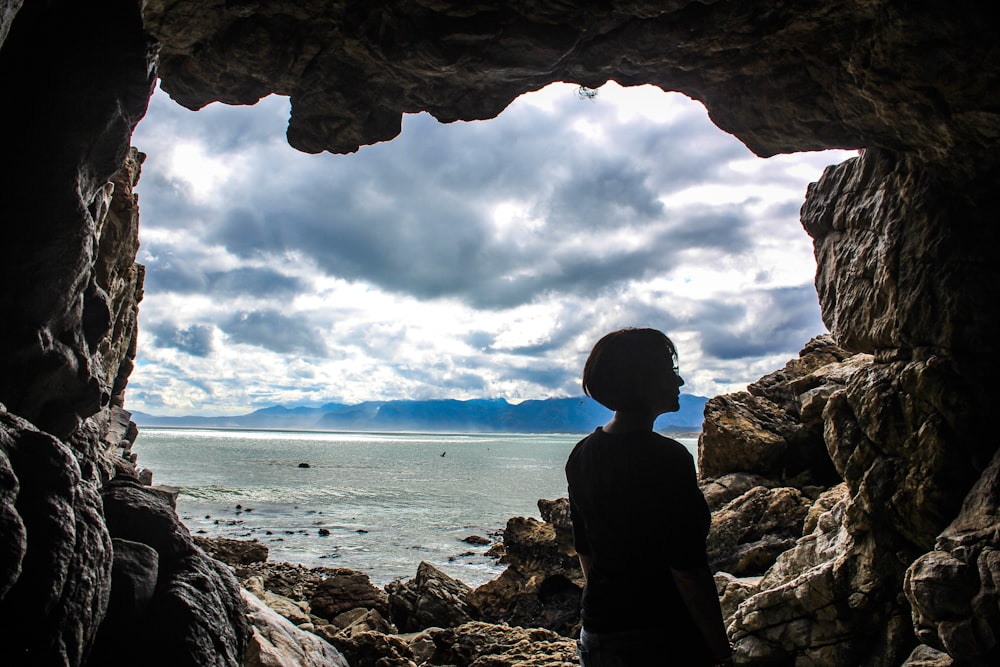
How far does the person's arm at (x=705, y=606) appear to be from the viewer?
2.55 metres

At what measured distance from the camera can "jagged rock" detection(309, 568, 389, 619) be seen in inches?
633

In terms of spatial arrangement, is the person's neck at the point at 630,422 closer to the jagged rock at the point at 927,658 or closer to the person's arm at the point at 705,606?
the person's arm at the point at 705,606

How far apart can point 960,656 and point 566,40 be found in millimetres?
9127

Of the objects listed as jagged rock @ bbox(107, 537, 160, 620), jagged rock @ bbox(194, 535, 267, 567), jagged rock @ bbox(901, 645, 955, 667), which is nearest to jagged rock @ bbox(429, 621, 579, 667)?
jagged rock @ bbox(901, 645, 955, 667)

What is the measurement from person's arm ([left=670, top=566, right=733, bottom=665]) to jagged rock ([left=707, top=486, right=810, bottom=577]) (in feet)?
36.5

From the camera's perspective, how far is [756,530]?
1289cm

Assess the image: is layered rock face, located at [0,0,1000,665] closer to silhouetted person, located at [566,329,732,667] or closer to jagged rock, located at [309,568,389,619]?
silhouetted person, located at [566,329,732,667]

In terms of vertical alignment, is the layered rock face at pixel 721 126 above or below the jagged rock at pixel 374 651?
above

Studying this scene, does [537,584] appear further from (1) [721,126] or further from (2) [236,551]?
(2) [236,551]

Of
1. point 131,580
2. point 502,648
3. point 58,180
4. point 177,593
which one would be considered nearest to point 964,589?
point 502,648

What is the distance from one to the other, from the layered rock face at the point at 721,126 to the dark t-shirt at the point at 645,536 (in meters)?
3.62

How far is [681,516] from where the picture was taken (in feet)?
8.64

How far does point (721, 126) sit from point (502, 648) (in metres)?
10.2

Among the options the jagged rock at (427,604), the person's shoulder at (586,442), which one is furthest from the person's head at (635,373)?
the jagged rock at (427,604)
